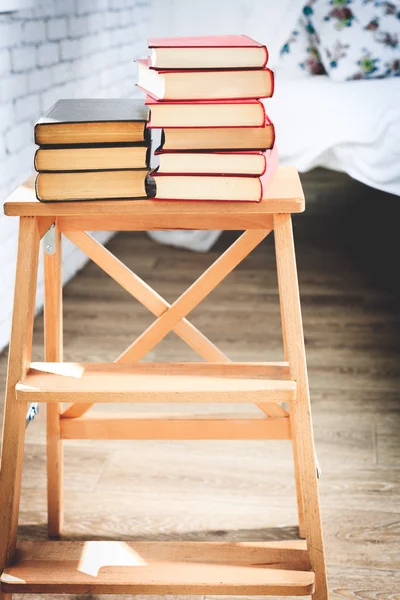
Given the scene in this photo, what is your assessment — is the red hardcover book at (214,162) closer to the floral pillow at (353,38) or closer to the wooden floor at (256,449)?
the wooden floor at (256,449)

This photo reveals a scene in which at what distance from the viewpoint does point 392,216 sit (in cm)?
329

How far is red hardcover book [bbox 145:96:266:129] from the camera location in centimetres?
99

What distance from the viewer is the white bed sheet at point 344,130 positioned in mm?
2277

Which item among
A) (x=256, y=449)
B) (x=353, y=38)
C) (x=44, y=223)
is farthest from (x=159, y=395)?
(x=353, y=38)

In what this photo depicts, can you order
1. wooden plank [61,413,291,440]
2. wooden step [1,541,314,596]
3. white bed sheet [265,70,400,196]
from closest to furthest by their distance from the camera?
wooden step [1,541,314,596]
wooden plank [61,413,291,440]
white bed sheet [265,70,400,196]

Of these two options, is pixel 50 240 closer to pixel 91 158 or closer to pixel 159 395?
pixel 91 158

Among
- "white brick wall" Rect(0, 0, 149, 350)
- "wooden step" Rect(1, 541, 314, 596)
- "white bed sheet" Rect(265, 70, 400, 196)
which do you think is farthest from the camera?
"white bed sheet" Rect(265, 70, 400, 196)

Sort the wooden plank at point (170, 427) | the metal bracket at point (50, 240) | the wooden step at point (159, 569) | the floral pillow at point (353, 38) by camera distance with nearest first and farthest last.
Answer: the wooden step at point (159, 569)
the metal bracket at point (50, 240)
the wooden plank at point (170, 427)
the floral pillow at point (353, 38)

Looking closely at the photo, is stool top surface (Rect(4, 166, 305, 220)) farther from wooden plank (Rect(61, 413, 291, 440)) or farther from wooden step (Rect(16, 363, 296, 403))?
wooden plank (Rect(61, 413, 291, 440))

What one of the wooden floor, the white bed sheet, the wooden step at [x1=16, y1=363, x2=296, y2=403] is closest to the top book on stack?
the wooden step at [x1=16, y1=363, x2=296, y2=403]

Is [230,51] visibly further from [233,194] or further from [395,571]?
[395,571]

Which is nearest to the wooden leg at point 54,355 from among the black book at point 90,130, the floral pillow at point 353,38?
the black book at point 90,130

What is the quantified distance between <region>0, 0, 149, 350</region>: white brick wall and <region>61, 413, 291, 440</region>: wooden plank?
0.85 meters

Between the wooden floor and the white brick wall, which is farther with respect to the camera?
the white brick wall
